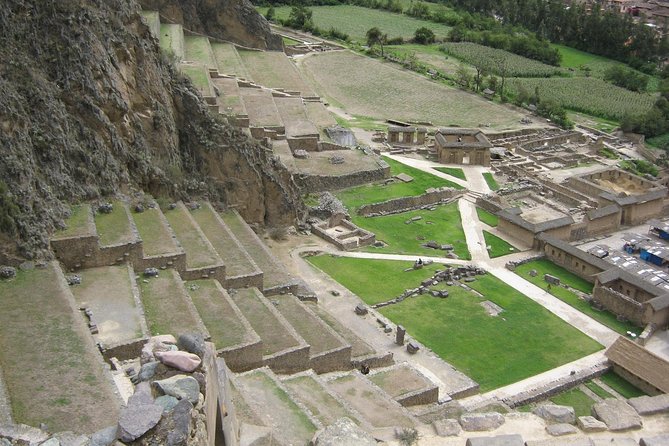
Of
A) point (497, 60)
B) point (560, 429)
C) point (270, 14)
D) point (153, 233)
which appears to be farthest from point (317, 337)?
point (270, 14)

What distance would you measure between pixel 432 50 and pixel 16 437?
10440 cm

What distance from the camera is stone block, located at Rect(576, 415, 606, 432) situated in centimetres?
2292

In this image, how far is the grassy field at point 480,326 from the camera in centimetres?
3447

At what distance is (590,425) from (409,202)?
3167cm

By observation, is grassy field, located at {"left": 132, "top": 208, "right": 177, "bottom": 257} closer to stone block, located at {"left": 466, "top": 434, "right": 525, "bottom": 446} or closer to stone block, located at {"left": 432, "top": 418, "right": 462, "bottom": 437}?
stone block, located at {"left": 432, "top": 418, "right": 462, "bottom": 437}

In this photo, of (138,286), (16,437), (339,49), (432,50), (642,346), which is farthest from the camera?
(432,50)

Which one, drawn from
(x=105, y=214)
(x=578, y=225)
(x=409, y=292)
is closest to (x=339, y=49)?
(x=578, y=225)

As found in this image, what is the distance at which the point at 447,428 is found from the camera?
71.9 feet

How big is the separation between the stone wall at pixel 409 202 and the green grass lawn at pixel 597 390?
72.2ft

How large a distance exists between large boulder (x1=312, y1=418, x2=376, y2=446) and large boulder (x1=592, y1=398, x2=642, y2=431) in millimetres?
9810

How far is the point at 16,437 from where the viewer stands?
15.2m

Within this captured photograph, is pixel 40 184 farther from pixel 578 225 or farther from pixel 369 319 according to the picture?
pixel 578 225

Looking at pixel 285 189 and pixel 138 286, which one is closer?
pixel 138 286

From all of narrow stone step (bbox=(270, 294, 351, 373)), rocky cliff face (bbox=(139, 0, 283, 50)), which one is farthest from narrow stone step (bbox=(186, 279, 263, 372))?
rocky cliff face (bbox=(139, 0, 283, 50))
